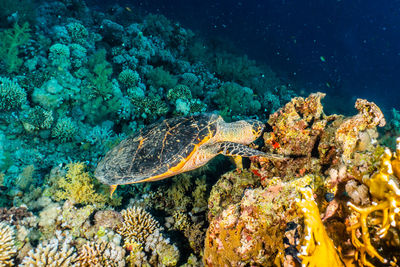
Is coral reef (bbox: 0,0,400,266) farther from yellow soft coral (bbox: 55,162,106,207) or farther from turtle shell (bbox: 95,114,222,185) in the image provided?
turtle shell (bbox: 95,114,222,185)

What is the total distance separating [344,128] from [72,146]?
6245 millimetres

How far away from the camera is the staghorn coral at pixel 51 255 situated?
2666 millimetres

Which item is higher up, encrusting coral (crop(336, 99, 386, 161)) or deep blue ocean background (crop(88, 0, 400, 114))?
deep blue ocean background (crop(88, 0, 400, 114))

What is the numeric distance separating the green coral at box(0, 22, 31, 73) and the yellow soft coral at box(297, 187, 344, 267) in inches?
330

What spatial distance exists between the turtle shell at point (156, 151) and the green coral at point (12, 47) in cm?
502

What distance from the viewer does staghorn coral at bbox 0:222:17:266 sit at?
265cm

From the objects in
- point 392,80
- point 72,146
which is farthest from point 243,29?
point 72,146

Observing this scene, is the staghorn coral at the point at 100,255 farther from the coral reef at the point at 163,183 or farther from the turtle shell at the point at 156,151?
the turtle shell at the point at 156,151

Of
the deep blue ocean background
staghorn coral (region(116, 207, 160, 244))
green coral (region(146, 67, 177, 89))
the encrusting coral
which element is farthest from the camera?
the deep blue ocean background

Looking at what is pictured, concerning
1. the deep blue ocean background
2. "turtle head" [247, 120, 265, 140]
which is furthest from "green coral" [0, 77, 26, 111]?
the deep blue ocean background

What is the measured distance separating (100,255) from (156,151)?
1.81 metres

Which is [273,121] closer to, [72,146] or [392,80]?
[72,146]

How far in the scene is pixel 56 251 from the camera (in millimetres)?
2816

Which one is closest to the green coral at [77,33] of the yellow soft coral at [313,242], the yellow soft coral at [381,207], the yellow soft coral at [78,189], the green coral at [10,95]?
the green coral at [10,95]
